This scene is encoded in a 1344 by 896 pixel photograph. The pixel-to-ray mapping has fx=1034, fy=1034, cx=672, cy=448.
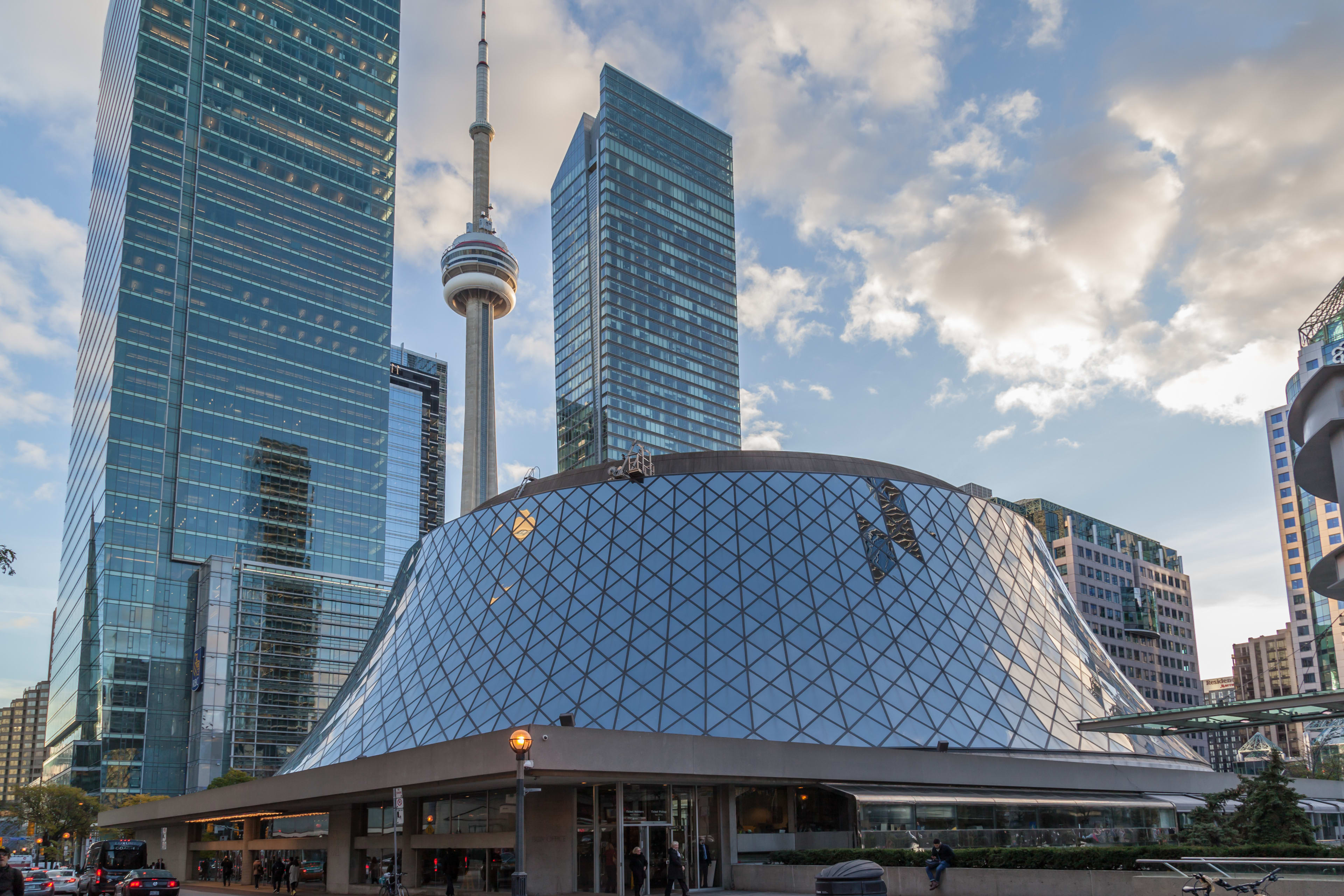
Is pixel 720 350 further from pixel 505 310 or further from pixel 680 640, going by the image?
pixel 680 640

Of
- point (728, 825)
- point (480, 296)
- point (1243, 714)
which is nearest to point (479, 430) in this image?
point (480, 296)

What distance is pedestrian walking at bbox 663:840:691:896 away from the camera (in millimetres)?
26547

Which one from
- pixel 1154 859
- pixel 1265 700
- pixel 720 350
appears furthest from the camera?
pixel 720 350

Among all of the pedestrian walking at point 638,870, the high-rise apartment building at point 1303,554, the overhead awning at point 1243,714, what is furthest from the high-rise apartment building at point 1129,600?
the pedestrian walking at point 638,870

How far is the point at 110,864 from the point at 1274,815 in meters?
41.0

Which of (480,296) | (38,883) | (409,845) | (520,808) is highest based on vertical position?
(480,296)

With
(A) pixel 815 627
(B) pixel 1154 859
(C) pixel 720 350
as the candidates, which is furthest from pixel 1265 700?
(C) pixel 720 350

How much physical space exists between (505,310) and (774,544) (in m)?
116

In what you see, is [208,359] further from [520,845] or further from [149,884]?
[520,845]

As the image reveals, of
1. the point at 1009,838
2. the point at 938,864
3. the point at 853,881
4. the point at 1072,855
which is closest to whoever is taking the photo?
the point at 853,881

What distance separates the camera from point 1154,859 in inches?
819

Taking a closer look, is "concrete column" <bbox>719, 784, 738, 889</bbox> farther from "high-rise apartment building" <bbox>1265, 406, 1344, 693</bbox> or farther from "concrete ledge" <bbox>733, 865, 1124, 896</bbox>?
"high-rise apartment building" <bbox>1265, 406, 1344, 693</bbox>

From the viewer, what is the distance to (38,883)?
124 feet

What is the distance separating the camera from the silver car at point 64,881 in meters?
51.5
